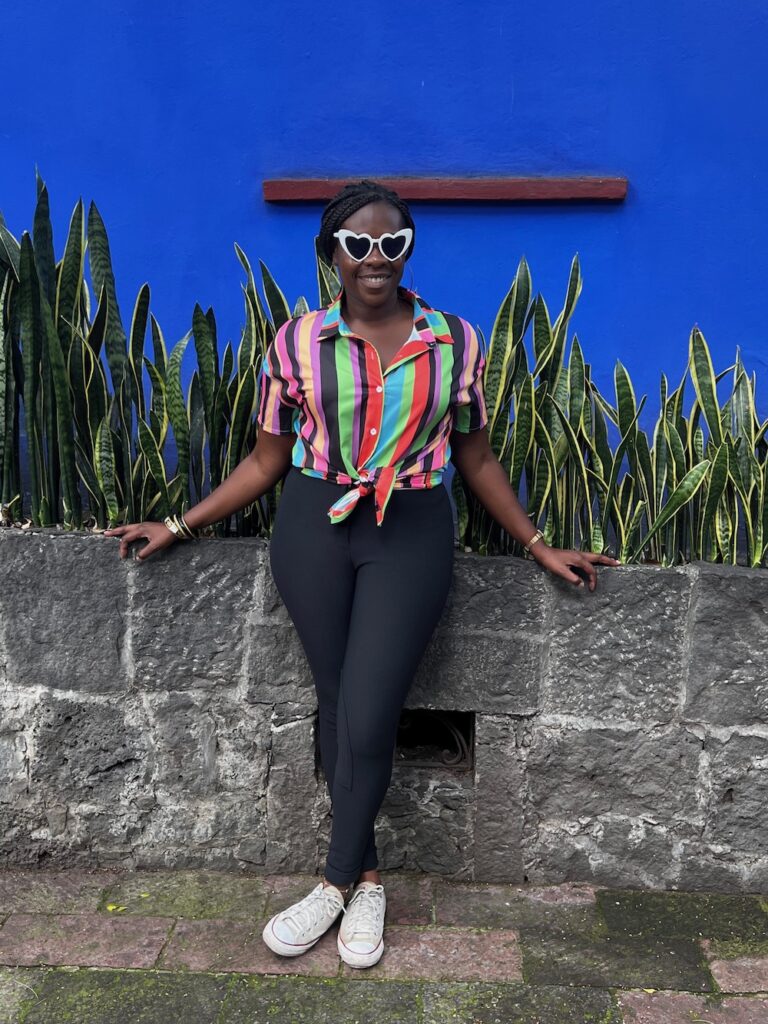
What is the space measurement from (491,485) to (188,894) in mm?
1414

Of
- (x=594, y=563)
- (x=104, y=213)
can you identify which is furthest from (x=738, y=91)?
(x=104, y=213)

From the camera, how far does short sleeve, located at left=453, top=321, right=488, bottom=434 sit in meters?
2.65

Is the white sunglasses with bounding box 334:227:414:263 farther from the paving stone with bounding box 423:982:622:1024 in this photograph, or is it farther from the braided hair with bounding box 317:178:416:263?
the paving stone with bounding box 423:982:622:1024

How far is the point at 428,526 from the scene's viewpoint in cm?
269

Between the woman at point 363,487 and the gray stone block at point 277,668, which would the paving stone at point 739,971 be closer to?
the woman at point 363,487

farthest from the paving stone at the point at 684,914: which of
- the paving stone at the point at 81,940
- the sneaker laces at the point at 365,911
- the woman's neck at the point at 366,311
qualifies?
the woman's neck at the point at 366,311

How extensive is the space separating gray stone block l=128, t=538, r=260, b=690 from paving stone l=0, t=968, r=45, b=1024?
2.54 ft

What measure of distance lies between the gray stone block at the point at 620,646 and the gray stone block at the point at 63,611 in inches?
47.0

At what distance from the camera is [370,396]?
2557 mm

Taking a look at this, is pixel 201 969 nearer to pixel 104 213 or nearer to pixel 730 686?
pixel 730 686

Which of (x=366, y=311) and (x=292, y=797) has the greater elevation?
(x=366, y=311)

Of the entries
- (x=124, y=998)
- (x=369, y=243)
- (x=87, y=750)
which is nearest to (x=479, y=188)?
(x=369, y=243)

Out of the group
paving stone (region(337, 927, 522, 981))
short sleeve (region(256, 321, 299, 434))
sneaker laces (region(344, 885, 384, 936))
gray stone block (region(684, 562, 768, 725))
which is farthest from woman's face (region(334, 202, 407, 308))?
paving stone (region(337, 927, 522, 981))

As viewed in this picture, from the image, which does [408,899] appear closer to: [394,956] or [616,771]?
[394,956]
